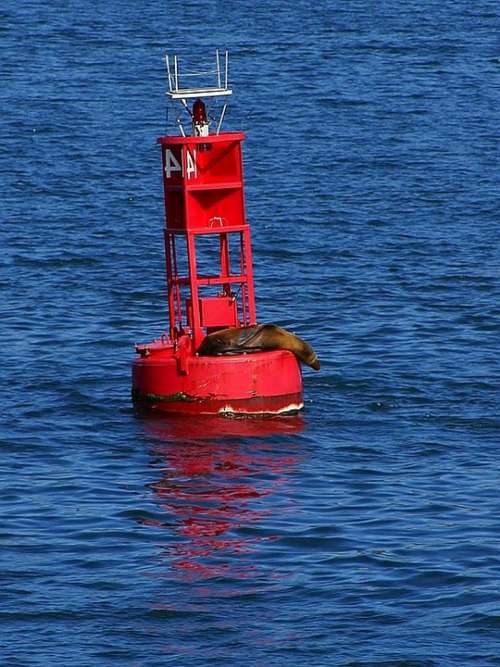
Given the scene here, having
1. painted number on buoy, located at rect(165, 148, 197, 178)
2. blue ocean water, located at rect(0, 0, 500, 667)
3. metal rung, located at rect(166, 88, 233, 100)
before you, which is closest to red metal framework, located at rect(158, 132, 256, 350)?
painted number on buoy, located at rect(165, 148, 197, 178)

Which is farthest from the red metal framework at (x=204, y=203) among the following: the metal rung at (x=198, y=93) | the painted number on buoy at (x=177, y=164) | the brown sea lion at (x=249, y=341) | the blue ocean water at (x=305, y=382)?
the blue ocean water at (x=305, y=382)

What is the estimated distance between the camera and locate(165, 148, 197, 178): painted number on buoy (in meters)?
29.3

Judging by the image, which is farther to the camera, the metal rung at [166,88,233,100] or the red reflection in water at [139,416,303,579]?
the metal rung at [166,88,233,100]

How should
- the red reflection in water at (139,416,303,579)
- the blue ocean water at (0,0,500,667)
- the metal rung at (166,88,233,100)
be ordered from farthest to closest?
the metal rung at (166,88,233,100) → the red reflection in water at (139,416,303,579) → the blue ocean water at (0,0,500,667)

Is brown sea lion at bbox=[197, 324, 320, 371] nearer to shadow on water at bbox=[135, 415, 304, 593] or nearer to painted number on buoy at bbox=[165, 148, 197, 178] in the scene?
shadow on water at bbox=[135, 415, 304, 593]

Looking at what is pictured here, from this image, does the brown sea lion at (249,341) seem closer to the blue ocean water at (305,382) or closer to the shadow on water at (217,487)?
the shadow on water at (217,487)

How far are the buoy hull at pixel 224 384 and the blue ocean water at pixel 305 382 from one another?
1.38 ft

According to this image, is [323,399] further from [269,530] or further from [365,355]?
[269,530]

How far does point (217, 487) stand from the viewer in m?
25.2

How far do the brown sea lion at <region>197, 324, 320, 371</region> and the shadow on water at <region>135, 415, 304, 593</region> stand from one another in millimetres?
1133

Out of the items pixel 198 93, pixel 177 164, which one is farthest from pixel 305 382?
pixel 198 93

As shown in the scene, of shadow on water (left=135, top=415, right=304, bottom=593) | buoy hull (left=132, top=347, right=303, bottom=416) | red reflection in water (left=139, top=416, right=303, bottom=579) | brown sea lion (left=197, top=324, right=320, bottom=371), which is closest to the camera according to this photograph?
shadow on water (left=135, top=415, right=304, bottom=593)

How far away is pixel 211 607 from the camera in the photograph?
20.5 metres

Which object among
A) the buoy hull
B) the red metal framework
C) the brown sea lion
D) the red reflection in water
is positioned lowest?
the red reflection in water
